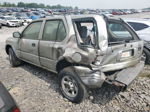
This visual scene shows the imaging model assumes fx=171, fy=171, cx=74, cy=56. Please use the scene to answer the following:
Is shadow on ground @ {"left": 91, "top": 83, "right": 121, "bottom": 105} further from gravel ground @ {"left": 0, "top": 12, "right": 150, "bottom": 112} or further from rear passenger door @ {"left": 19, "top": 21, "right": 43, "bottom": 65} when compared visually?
rear passenger door @ {"left": 19, "top": 21, "right": 43, "bottom": 65}

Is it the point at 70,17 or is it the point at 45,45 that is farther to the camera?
the point at 45,45

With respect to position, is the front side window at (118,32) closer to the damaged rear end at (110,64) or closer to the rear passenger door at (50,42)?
the damaged rear end at (110,64)

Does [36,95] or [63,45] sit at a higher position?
[63,45]

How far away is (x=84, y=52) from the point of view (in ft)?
10.3

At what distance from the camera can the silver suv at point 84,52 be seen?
123 inches

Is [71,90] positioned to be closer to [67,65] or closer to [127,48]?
[67,65]

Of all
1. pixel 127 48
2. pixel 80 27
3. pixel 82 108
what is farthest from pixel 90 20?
pixel 82 108

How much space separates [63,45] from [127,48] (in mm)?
1336

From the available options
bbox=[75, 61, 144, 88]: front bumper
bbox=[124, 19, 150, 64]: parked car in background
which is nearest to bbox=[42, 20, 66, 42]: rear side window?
bbox=[75, 61, 144, 88]: front bumper

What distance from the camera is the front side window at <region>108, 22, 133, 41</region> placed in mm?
3930

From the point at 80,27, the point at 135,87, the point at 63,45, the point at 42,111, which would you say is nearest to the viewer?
the point at 42,111

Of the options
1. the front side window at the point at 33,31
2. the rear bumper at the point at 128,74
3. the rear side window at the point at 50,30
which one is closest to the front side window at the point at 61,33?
the rear side window at the point at 50,30

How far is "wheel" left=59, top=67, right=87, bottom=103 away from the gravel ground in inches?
5.6

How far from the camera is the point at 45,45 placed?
408cm
